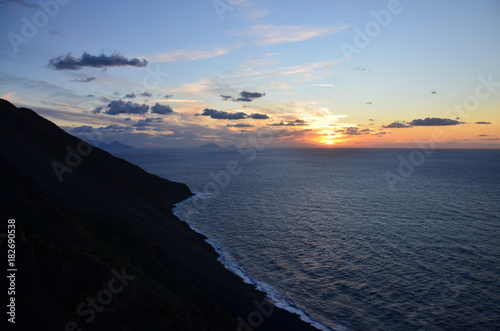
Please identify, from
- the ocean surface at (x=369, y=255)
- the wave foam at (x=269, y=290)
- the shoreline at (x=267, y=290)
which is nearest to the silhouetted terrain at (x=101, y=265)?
the shoreline at (x=267, y=290)

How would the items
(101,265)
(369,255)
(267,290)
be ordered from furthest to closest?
(369,255) → (267,290) → (101,265)

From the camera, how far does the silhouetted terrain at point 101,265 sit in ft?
66.1

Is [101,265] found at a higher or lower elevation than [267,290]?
higher

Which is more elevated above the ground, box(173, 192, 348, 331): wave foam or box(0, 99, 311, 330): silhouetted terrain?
box(0, 99, 311, 330): silhouetted terrain

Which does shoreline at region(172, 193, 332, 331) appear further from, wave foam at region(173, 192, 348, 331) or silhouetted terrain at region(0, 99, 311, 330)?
silhouetted terrain at region(0, 99, 311, 330)

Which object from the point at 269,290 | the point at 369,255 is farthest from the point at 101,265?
the point at 369,255

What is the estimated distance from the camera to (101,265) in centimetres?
2409

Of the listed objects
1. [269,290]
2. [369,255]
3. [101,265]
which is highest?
[101,265]

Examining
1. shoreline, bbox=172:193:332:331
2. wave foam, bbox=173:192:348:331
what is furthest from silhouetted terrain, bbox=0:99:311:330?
wave foam, bbox=173:192:348:331

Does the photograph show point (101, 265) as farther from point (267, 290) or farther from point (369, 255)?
point (369, 255)

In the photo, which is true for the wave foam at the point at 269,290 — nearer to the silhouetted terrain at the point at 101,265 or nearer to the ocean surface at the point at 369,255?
the ocean surface at the point at 369,255

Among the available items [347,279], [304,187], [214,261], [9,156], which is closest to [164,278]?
[214,261]

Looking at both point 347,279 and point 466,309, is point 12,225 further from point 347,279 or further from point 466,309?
point 466,309

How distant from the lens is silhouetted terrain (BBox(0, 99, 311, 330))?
2016 cm
